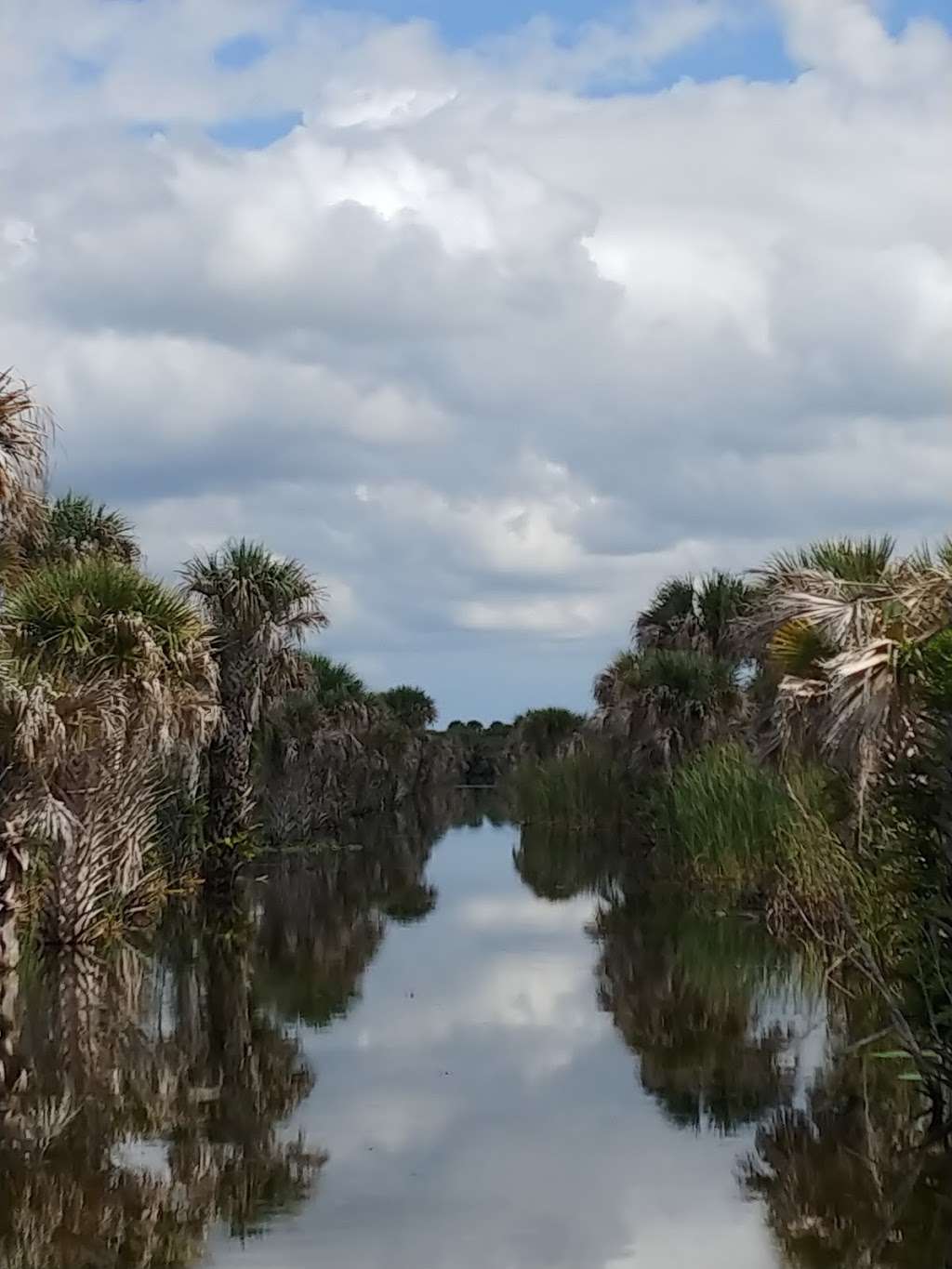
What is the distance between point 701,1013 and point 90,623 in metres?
7.82

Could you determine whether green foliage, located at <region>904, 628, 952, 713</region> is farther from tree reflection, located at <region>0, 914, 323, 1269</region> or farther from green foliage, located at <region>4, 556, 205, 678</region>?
green foliage, located at <region>4, 556, 205, 678</region>

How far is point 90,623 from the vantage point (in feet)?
57.9

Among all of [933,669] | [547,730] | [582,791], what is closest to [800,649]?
[933,669]

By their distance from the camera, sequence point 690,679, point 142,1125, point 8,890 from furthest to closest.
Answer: point 690,679, point 8,890, point 142,1125

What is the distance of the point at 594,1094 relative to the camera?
11.3 meters

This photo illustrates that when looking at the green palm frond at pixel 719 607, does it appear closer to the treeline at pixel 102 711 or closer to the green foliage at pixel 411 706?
the treeline at pixel 102 711

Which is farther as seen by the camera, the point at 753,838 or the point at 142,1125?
the point at 753,838

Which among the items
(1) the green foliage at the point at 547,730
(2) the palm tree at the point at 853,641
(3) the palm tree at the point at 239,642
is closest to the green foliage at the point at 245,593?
(3) the palm tree at the point at 239,642

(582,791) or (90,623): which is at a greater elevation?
(90,623)

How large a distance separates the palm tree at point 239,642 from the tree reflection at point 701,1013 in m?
8.15

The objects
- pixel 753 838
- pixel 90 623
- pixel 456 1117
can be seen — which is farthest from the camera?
pixel 753 838

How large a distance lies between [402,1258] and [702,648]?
92.4 feet

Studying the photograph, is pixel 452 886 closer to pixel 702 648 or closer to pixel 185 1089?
pixel 702 648

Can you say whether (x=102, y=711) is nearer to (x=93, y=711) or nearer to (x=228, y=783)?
(x=93, y=711)
